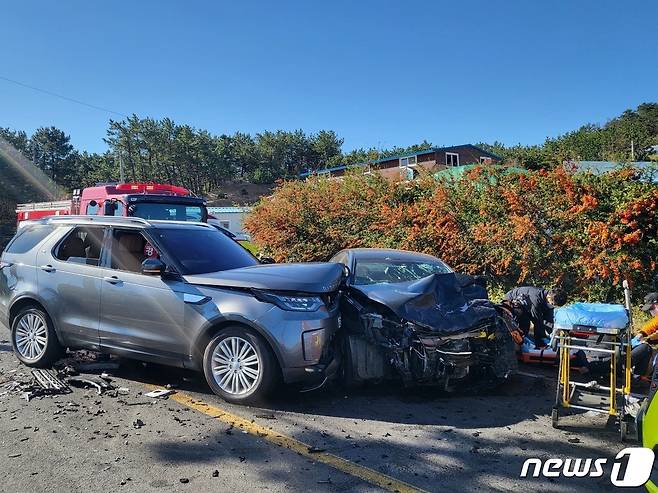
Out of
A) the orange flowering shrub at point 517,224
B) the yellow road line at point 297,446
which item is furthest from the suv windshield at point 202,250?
the orange flowering shrub at point 517,224

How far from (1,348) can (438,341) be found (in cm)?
606

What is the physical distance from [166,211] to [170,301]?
7562 millimetres

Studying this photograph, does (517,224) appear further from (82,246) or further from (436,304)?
(82,246)

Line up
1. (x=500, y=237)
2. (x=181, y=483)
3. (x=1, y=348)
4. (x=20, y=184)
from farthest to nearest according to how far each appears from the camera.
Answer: (x=20, y=184), (x=500, y=237), (x=1, y=348), (x=181, y=483)

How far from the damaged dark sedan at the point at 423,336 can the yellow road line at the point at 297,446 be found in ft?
4.06

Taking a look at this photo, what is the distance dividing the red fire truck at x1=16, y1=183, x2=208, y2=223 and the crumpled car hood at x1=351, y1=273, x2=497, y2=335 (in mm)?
7862

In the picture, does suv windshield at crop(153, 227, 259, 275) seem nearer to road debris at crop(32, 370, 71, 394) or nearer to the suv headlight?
the suv headlight

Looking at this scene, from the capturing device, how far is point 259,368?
491 cm

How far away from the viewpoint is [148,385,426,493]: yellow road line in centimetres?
350

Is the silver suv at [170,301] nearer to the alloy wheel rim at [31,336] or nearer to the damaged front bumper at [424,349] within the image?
the alloy wheel rim at [31,336]

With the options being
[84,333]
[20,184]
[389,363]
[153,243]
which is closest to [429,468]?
[389,363]

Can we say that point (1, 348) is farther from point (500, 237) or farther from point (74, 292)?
point (500, 237)

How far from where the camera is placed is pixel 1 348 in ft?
23.9

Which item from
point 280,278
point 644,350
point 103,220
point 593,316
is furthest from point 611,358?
point 103,220
